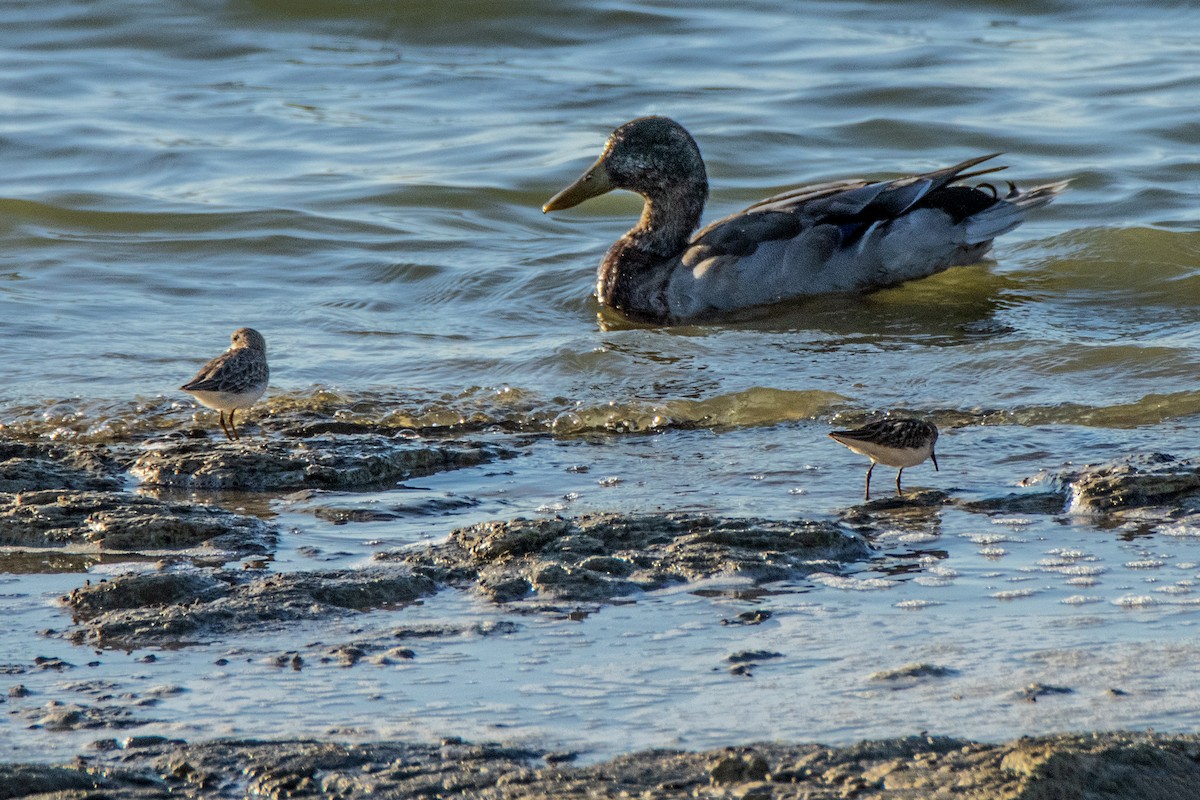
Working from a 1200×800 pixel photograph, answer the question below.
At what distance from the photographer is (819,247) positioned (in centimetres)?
948

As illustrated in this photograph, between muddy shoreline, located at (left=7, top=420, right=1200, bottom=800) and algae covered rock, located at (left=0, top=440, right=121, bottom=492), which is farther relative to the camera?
algae covered rock, located at (left=0, top=440, right=121, bottom=492)

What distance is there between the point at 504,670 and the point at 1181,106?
38.1 ft

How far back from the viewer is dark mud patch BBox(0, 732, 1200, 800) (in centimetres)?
296

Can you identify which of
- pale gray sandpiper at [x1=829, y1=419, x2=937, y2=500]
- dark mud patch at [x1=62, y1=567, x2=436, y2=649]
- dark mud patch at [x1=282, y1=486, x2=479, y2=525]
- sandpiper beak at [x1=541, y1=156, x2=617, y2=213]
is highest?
sandpiper beak at [x1=541, y1=156, x2=617, y2=213]

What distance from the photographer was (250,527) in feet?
16.7

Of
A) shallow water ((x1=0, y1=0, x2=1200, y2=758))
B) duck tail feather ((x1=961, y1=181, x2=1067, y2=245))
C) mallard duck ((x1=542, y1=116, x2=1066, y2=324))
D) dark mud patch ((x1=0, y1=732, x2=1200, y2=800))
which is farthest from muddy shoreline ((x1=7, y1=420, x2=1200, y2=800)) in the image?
duck tail feather ((x1=961, y1=181, x2=1067, y2=245))

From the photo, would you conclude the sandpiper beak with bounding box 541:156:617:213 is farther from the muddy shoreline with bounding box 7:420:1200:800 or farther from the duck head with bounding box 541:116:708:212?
the muddy shoreline with bounding box 7:420:1200:800

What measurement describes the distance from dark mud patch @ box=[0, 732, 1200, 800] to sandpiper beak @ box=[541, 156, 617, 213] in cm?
730

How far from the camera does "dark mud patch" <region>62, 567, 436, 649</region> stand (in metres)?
4.04

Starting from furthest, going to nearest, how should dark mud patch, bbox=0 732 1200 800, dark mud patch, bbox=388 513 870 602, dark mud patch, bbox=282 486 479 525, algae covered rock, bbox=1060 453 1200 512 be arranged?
dark mud patch, bbox=282 486 479 525, algae covered rock, bbox=1060 453 1200 512, dark mud patch, bbox=388 513 870 602, dark mud patch, bbox=0 732 1200 800

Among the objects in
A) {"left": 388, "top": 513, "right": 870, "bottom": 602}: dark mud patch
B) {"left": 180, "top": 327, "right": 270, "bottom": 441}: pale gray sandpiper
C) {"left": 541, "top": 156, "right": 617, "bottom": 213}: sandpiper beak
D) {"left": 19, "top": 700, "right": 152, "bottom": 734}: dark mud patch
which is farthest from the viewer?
{"left": 541, "top": 156, "right": 617, "bottom": 213}: sandpiper beak

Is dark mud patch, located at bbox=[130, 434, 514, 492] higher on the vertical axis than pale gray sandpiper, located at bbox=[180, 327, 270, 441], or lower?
lower

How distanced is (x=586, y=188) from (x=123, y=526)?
5.81m

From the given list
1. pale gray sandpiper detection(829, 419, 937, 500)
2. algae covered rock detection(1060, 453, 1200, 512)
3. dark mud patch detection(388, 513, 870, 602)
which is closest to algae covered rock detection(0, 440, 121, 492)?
dark mud patch detection(388, 513, 870, 602)
